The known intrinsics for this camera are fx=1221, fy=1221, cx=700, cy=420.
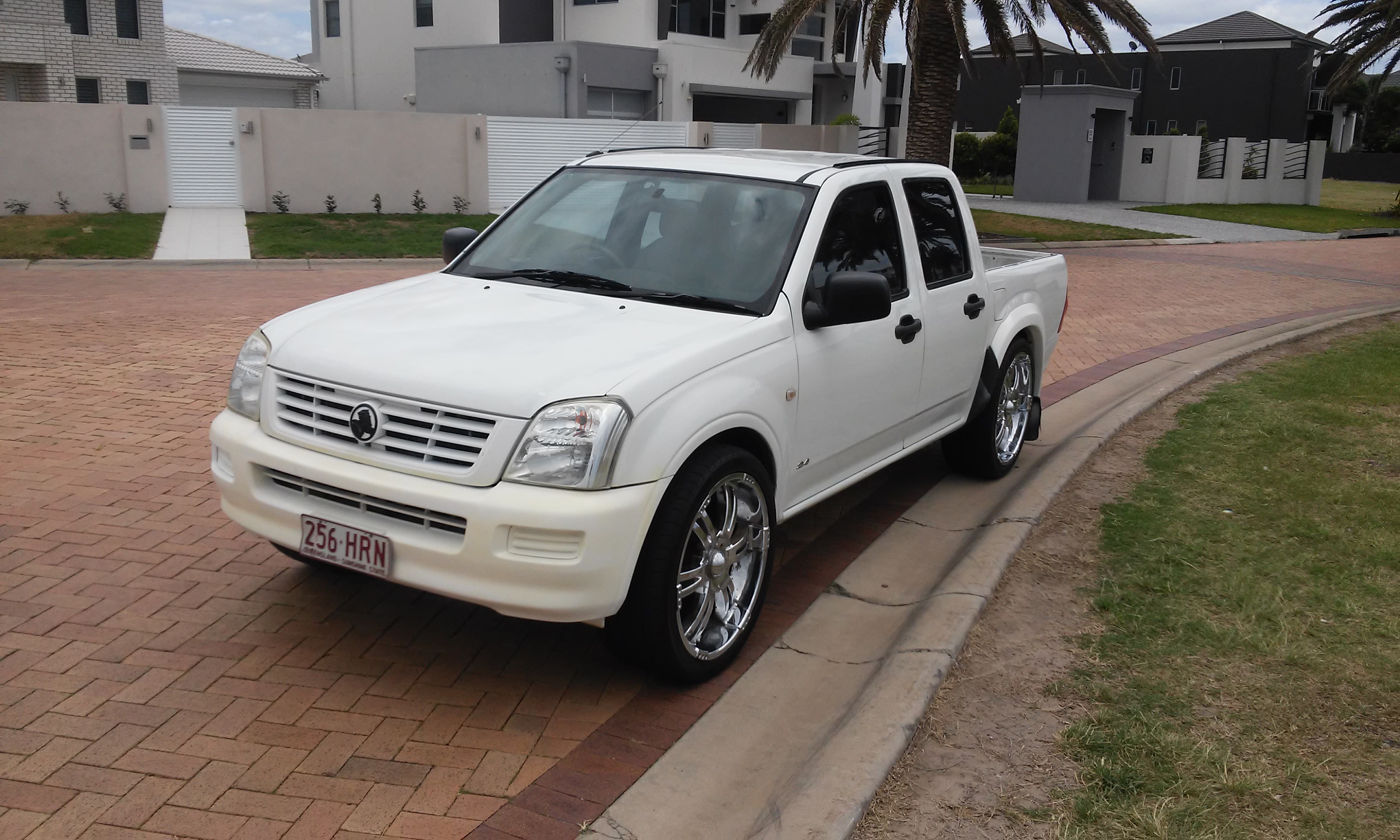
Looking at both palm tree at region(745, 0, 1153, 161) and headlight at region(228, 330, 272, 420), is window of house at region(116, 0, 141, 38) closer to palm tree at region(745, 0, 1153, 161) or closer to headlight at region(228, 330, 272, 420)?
palm tree at region(745, 0, 1153, 161)

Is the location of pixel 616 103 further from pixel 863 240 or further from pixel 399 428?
pixel 399 428

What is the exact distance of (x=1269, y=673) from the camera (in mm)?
4375

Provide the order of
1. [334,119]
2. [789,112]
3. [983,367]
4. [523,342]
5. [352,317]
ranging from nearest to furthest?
[523,342] → [352,317] → [983,367] → [334,119] → [789,112]

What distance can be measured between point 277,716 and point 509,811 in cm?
97

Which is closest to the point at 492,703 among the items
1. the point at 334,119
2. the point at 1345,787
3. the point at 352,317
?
the point at 352,317

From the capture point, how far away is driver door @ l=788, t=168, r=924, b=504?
4.98 metres

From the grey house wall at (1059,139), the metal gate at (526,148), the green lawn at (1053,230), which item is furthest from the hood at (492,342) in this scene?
the grey house wall at (1059,139)

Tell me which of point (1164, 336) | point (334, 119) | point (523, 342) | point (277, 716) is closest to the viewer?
point (277, 716)

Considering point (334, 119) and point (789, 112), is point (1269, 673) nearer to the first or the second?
point (334, 119)

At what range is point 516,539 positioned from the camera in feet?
12.6

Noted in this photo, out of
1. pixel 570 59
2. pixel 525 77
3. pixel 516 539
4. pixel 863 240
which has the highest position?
pixel 570 59

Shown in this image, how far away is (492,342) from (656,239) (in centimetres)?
118

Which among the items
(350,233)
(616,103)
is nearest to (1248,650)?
(350,233)

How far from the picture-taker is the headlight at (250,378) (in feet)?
14.8
